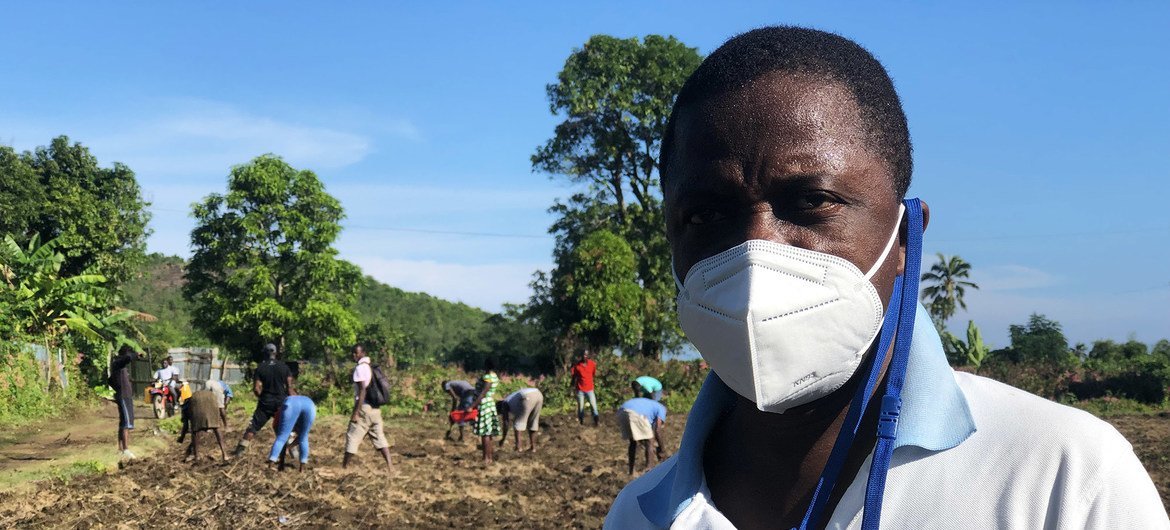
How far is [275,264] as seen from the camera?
1264 inches

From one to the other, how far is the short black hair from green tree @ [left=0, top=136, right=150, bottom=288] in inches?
1168

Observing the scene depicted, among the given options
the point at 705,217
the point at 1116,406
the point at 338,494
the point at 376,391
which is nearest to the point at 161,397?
the point at 376,391

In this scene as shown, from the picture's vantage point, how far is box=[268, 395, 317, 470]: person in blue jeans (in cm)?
1084

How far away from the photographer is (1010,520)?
1.07 meters

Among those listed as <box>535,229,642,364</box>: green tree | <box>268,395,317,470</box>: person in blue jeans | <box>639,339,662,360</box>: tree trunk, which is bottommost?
<box>268,395,317,470</box>: person in blue jeans

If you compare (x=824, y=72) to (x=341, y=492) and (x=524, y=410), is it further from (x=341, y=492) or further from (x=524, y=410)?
(x=524, y=410)

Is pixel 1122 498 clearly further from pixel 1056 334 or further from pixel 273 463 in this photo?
pixel 1056 334

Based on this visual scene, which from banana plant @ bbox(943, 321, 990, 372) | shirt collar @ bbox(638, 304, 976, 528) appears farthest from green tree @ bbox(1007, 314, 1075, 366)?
shirt collar @ bbox(638, 304, 976, 528)

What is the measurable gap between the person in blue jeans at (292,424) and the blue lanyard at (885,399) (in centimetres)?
1023

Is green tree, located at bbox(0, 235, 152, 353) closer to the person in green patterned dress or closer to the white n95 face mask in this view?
the person in green patterned dress

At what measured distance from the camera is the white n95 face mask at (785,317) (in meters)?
1.27

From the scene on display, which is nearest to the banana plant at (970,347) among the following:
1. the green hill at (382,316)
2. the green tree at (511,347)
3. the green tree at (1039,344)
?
the green tree at (1039,344)

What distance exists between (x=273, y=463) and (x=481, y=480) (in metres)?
2.46

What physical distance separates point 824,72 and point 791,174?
0.54ft
